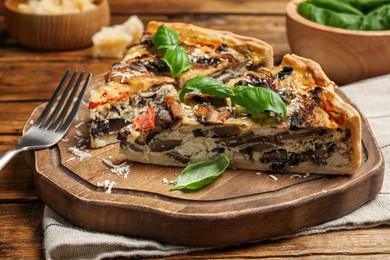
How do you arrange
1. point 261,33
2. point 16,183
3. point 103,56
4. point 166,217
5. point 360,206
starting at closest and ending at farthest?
point 166,217 → point 360,206 → point 16,183 → point 103,56 → point 261,33

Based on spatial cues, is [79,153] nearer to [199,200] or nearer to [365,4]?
[199,200]

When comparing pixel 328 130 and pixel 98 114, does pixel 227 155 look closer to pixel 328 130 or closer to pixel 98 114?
pixel 328 130

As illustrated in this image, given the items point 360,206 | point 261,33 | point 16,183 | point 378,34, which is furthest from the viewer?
point 261,33

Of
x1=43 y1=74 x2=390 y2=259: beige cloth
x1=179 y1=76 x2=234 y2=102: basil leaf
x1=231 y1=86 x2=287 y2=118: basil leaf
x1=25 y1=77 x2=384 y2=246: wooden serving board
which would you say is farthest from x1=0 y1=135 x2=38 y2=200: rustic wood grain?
x1=231 y1=86 x2=287 y2=118: basil leaf

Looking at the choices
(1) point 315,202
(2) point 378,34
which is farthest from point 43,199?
(2) point 378,34

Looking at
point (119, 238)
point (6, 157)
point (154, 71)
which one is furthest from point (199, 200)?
point (154, 71)

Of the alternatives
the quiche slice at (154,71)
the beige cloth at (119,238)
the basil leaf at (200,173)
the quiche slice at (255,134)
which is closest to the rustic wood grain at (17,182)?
the beige cloth at (119,238)

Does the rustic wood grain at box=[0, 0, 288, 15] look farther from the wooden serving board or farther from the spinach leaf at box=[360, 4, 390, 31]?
the wooden serving board
